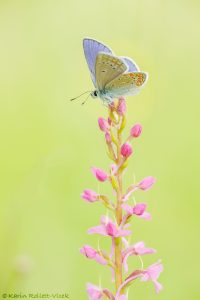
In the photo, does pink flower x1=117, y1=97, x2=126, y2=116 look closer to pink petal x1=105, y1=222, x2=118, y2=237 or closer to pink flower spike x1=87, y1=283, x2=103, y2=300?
pink petal x1=105, y1=222, x2=118, y2=237

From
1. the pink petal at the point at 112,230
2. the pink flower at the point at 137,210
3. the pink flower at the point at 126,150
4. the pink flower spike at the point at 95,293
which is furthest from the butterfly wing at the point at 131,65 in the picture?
the pink flower spike at the point at 95,293

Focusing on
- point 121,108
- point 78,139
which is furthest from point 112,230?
point 78,139

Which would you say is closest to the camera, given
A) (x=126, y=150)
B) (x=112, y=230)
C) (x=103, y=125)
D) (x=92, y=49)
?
(x=112, y=230)

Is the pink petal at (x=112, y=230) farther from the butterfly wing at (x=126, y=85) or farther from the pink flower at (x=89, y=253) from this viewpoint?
the butterfly wing at (x=126, y=85)

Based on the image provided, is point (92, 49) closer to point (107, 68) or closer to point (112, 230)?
point (107, 68)

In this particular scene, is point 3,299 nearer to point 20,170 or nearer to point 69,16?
point 20,170

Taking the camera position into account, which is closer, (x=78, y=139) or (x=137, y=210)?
(x=137, y=210)

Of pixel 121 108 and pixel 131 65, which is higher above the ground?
pixel 131 65
